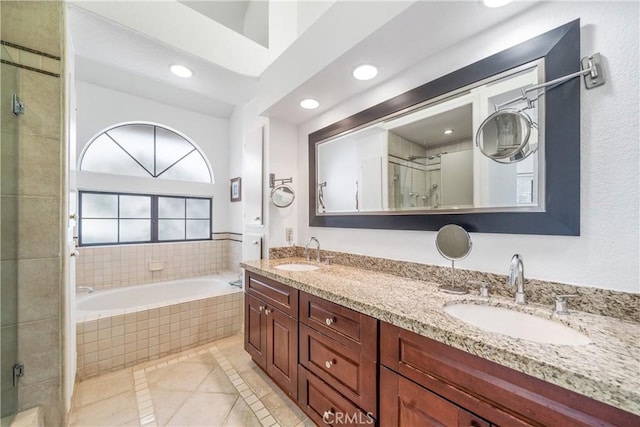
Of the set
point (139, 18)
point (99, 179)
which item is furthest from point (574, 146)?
point (99, 179)

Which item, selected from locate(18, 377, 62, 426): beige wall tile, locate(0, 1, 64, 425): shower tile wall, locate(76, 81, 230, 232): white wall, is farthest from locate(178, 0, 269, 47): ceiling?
locate(18, 377, 62, 426): beige wall tile

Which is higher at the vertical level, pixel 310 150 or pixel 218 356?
pixel 310 150

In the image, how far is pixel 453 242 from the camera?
50.6 inches

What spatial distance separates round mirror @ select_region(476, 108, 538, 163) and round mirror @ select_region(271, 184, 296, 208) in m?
1.63

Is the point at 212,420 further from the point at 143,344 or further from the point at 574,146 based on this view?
the point at 574,146

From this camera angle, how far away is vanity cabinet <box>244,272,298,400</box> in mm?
1538

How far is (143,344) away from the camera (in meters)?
2.15

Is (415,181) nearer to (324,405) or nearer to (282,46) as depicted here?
(324,405)

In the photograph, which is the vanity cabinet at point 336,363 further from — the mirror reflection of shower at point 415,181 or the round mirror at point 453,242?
the mirror reflection of shower at point 415,181

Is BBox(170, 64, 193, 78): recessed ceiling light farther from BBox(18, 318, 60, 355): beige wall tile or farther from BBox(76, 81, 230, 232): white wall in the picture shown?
BBox(18, 318, 60, 355): beige wall tile

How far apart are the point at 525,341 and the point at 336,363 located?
83 centimetres

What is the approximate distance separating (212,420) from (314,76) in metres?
2.32

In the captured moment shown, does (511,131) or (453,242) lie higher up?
(511,131)

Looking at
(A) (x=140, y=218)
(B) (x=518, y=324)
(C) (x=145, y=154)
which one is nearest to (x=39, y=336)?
(A) (x=140, y=218)
